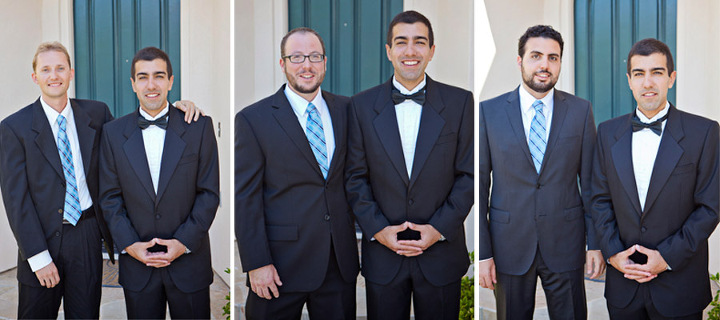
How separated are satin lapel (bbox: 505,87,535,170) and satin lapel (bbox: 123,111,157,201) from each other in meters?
2.14

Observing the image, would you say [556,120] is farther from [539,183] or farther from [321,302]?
[321,302]

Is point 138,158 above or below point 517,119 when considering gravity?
below

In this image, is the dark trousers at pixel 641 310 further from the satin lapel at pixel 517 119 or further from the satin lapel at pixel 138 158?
the satin lapel at pixel 138 158

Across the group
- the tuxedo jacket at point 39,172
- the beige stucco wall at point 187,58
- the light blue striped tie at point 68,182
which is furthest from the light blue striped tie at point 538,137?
the light blue striped tie at point 68,182

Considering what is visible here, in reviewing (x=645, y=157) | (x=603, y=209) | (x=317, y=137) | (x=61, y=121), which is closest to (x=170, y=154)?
(x=61, y=121)

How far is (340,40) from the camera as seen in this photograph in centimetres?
404

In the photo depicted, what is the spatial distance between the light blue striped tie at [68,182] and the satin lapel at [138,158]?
0.32 metres

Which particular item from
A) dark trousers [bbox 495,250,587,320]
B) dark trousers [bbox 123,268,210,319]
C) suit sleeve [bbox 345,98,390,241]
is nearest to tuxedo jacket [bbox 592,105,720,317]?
dark trousers [bbox 495,250,587,320]

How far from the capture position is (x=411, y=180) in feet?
12.6

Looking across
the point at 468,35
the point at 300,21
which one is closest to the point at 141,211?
the point at 300,21

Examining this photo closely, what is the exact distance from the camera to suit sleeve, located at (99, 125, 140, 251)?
3.90 metres

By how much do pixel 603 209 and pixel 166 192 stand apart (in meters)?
2.51

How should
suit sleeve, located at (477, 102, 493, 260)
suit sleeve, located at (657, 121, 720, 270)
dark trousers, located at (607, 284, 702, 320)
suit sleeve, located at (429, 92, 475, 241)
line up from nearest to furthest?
suit sleeve, located at (657, 121, 720, 270), dark trousers, located at (607, 284, 702, 320), suit sleeve, located at (429, 92, 475, 241), suit sleeve, located at (477, 102, 493, 260)

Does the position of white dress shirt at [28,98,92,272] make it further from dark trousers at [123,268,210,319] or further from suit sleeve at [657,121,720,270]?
suit sleeve at [657,121,720,270]
